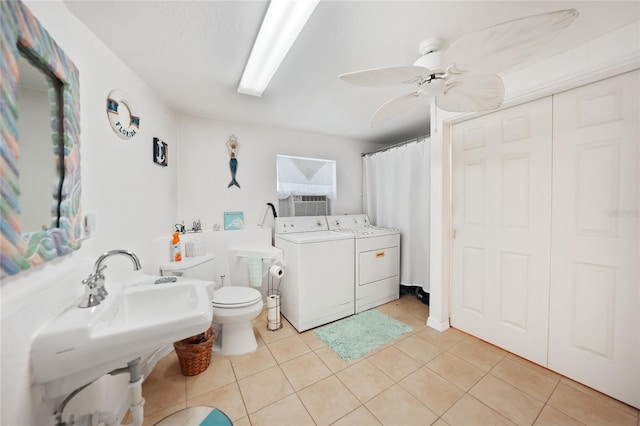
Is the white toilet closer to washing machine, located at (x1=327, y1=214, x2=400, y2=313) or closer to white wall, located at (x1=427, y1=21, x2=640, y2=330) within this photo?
washing machine, located at (x1=327, y1=214, x2=400, y2=313)

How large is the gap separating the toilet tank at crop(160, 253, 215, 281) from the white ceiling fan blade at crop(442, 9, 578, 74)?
2.19m

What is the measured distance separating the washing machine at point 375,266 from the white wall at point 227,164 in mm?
882

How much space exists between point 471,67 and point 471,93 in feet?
0.84

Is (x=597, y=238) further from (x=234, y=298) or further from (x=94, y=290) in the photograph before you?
(x=94, y=290)

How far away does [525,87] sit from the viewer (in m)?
1.63

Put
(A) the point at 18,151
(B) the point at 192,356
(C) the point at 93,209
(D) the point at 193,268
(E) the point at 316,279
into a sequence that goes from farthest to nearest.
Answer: (E) the point at 316,279 < (D) the point at 193,268 < (B) the point at 192,356 < (C) the point at 93,209 < (A) the point at 18,151

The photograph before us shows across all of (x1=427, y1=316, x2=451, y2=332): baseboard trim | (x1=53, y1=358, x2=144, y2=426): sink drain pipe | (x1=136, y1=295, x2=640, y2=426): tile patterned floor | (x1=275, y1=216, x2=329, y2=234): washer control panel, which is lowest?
(x1=136, y1=295, x2=640, y2=426): tile patterned floor

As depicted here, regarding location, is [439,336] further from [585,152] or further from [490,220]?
[585,152]

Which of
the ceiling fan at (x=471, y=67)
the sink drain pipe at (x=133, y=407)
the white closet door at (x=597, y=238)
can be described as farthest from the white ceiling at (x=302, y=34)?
the sink drain pipe at (x=133, y=407)

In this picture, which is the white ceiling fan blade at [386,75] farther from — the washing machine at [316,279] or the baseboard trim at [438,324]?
the baseboard trim at [438,324]

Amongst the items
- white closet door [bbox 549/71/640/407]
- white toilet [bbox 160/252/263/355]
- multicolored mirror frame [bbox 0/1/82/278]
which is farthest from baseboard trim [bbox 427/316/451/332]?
multicolored mirror frame [bbox 0/1/82/278]

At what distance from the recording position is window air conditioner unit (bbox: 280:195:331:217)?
9.57 feet

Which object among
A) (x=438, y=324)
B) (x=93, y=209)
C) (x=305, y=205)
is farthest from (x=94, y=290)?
(x=438, y=324)

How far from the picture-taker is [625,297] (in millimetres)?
1354
